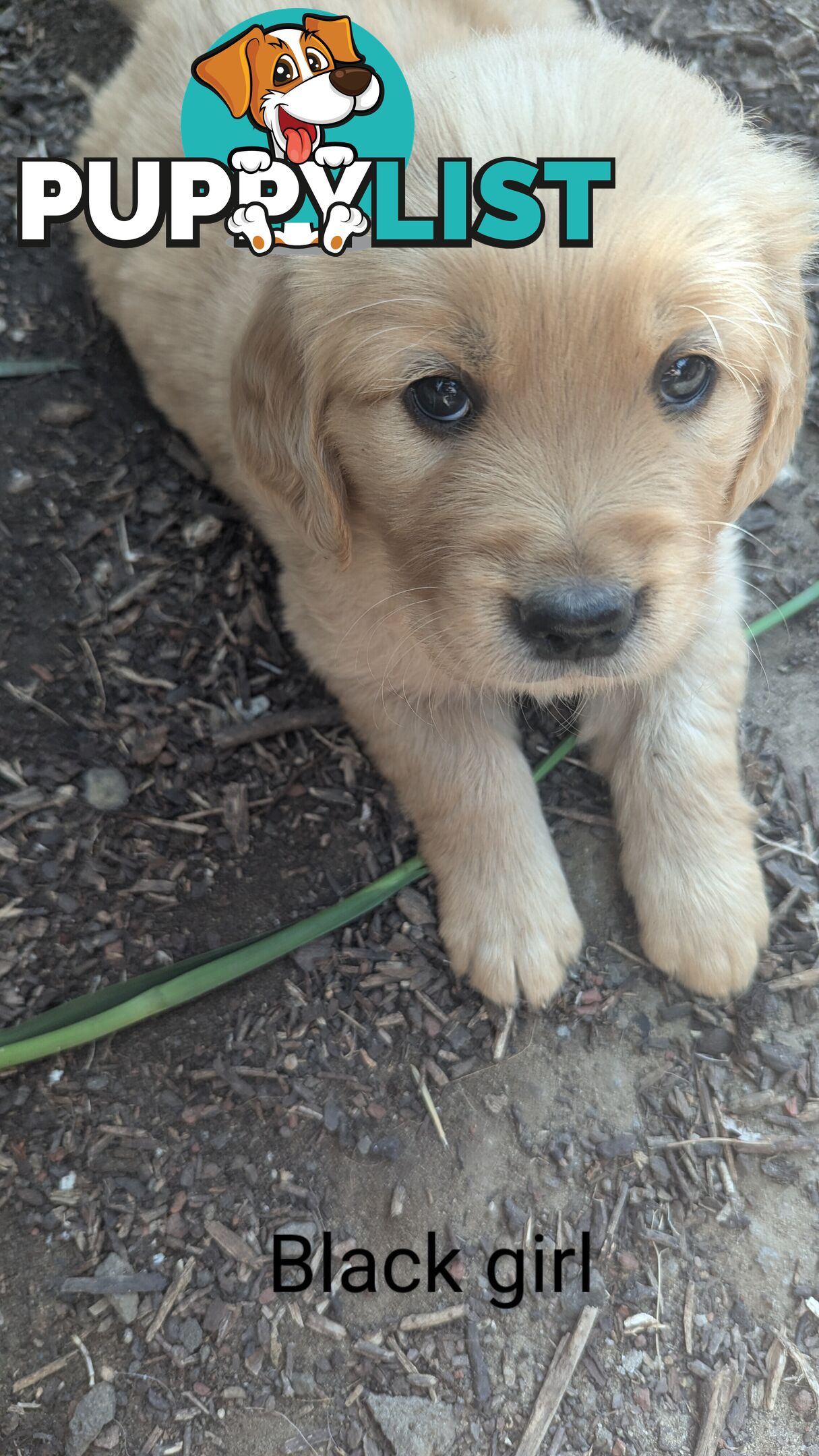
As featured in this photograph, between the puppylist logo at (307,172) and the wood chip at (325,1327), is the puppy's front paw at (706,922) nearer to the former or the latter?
the wood chip at (325,1327)

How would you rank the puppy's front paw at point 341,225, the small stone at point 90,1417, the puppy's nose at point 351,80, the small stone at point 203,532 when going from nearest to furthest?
the puppy's front paw at point 341,225
the puppy's nose at point 351,80
the small stone at point 90,1417
the small stone at point 203,532

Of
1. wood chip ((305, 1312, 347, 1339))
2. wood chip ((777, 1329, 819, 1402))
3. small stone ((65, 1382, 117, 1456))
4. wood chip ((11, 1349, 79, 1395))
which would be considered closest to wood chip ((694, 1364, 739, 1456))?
wood chip ((777, 1329, 819, 1402))

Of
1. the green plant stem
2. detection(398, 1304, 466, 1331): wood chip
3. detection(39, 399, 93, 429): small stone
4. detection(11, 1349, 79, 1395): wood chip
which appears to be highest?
detection(39, 399, 93, 429): small stone

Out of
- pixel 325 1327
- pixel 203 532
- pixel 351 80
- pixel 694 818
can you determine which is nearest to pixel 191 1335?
pixel 325 1327

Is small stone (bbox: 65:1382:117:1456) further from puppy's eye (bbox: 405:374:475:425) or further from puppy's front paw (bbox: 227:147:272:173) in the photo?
puppy's front paw (bbox: 227:147:272:173)

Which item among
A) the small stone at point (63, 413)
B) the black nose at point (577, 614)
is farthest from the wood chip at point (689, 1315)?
the small stone at point (63, 413)

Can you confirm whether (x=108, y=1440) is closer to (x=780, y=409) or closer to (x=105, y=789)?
(x=105, y=789)
